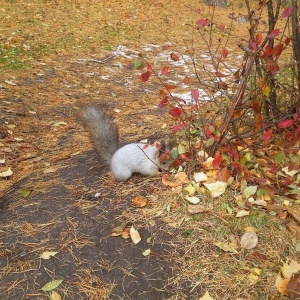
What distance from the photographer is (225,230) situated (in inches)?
82.1

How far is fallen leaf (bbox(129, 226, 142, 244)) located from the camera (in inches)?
81.9

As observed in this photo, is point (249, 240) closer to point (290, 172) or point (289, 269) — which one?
point (289, 269)

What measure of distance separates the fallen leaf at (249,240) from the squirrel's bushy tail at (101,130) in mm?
1194

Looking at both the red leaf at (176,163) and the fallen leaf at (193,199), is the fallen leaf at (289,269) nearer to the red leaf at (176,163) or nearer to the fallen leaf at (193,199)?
the fallen leaf at (193,199)

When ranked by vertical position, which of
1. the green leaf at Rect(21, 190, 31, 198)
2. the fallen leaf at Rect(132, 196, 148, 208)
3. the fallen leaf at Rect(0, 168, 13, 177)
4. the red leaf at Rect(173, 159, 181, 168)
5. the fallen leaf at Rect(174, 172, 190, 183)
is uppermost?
the red leaf at Rect(173, 159, 181, 168)

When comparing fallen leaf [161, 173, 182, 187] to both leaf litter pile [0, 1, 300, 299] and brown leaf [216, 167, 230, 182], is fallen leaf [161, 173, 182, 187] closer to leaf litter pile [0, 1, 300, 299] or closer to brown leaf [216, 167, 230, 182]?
leaf litter pile [0, 1, 300, 299]

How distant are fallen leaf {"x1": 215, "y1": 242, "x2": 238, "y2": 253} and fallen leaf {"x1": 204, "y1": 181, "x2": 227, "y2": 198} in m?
0.36

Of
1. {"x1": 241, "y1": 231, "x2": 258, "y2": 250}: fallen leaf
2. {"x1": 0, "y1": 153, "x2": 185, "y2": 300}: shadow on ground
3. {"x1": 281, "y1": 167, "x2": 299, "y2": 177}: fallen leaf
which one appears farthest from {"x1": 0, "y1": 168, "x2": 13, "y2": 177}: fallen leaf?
{"x1": 281, "y1": 167, "x2": 299, "y2": 177}: fallen leaf

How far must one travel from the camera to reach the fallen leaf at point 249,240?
1.97 metres

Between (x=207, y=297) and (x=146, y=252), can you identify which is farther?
(x=146, y=252)

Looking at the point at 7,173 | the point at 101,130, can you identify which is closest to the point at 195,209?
the point at 101,130

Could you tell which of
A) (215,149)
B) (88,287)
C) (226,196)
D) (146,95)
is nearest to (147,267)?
(88,287)

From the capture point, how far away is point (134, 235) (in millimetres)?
2105

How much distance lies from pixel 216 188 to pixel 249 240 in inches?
16.8
